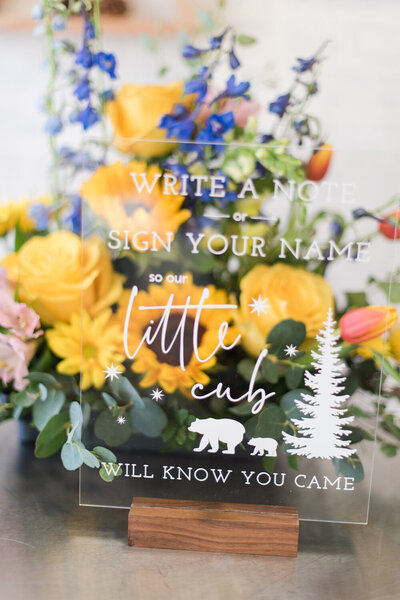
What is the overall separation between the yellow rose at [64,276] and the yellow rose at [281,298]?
112 mm

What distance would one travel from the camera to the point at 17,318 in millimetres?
549

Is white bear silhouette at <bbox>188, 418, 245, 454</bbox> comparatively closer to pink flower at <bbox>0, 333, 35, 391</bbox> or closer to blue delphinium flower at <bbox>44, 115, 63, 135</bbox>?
pink flower at <bbox>0, 333, 35, 391</bbox>

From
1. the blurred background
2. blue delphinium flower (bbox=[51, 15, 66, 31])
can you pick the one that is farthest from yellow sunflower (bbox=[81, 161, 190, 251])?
the blurred background

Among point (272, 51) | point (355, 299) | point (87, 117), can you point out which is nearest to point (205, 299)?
point (355, 299)

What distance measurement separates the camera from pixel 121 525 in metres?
0.54

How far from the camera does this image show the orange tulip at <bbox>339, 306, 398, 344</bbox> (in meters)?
0.48

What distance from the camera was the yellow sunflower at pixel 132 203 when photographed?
1.61ft

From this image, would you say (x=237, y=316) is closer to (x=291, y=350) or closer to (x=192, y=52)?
(x=291, y=350)

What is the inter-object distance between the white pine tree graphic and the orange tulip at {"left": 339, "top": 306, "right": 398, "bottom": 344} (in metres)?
0.01

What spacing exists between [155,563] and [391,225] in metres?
0.35

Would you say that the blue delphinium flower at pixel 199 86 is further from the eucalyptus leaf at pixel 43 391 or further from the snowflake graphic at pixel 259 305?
the eucalyptus leaf at pixel 43 391

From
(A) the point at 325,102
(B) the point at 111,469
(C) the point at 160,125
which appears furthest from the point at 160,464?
(A) the point at 325,102

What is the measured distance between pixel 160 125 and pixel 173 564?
38 centimetres

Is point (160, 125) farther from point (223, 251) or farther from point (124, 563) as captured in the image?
point (124, 563)
